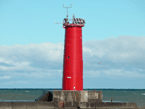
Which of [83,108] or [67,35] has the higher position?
[67,35]

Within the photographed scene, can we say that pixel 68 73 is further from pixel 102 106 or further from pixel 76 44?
pixel 102 106

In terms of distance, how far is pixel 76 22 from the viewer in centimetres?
2725

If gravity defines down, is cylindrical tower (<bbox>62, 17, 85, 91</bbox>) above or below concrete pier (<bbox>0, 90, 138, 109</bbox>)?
above

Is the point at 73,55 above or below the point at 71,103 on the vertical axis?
above

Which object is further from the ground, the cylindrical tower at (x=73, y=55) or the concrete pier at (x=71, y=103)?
the cylindrical tower at (x=73, y=55)

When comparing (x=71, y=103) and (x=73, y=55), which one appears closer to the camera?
(x=71, y=103)

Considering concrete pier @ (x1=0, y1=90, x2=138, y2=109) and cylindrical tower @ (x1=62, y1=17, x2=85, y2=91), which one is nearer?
concrete pier @ (x1=0, y1=90, x2=138, y2=109)

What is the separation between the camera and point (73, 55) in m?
27.0

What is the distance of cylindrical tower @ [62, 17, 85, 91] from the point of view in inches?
1062

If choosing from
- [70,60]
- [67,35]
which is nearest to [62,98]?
[70,60]

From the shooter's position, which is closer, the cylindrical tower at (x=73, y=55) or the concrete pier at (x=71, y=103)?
the concrete pier at (x=71, y=103)

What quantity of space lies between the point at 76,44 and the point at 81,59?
5.31ft

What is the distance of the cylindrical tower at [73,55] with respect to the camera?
27.0 metres

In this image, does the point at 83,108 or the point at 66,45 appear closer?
the point at 83,108
